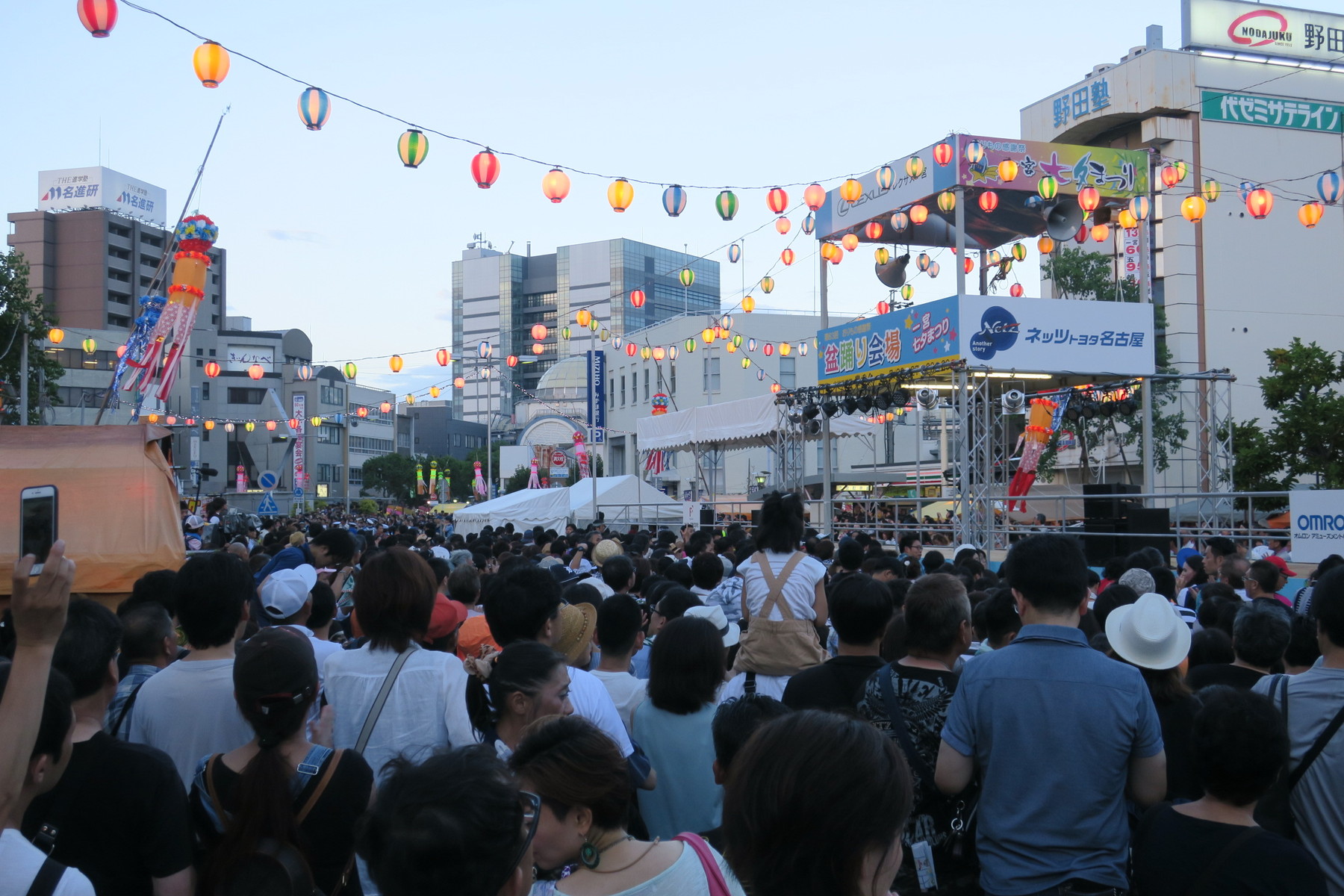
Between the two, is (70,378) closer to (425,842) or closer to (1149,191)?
(1149,191)

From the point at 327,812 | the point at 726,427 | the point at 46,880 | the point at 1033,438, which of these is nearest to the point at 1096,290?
the point at 1033,438

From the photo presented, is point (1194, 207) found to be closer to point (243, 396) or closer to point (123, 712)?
point (123, 712)

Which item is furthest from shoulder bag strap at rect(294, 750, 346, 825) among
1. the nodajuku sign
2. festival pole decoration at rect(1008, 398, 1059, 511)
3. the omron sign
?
the omron sign

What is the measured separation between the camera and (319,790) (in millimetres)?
2848

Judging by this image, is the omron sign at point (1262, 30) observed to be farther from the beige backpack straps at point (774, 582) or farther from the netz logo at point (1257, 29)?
the beige backpack straps at point (774, 582)

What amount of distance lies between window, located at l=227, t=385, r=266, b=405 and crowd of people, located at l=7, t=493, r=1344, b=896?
86.1m

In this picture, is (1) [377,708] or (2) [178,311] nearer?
(1) [377,708]

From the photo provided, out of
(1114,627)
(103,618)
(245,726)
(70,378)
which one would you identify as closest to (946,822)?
(1114,627)

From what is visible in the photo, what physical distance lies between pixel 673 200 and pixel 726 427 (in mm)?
9758

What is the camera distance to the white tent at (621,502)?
25188 mm

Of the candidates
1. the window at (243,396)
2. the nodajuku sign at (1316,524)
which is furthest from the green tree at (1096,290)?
the window at (243,396)

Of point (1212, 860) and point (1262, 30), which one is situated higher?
point (1262, 30)

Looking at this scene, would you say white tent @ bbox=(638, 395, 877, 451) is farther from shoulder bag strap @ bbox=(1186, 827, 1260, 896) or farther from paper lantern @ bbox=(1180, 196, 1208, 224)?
shoulder bag strap @ bbox=(1186, 827, 1260, 896)

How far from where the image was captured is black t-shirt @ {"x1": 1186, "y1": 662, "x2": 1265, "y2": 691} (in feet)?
13.4
